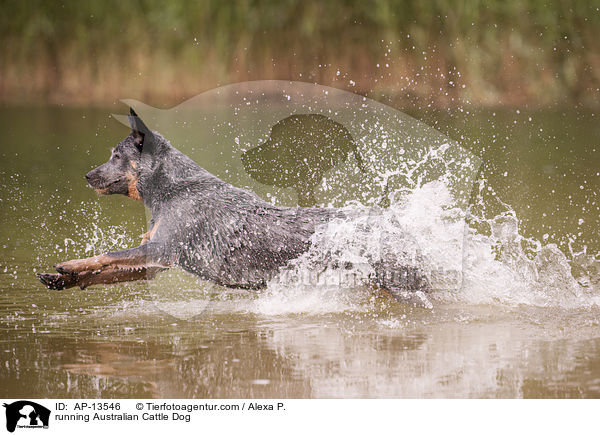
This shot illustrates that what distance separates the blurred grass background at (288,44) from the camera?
1314 centimetres

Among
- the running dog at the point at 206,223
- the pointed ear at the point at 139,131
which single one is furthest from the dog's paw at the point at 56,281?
the pointed ear at the point at 139,131

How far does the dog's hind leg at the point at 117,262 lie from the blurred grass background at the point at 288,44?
8.69 metres

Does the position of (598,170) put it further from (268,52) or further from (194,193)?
(194,193)

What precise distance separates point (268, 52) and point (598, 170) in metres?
5.68

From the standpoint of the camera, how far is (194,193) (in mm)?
5168

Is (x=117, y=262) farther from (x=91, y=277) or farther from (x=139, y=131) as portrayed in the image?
(x=139, y=131)

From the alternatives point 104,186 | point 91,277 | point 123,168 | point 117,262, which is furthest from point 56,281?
point 123,168

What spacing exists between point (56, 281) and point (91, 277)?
197 mm

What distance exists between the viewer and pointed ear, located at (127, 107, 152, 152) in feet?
16.5

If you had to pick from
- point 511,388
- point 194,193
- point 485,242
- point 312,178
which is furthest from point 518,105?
point 511,388

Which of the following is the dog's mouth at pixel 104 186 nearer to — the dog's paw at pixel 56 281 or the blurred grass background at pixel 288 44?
the dog's paw at pixel 56 281

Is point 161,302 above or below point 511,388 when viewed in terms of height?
above
